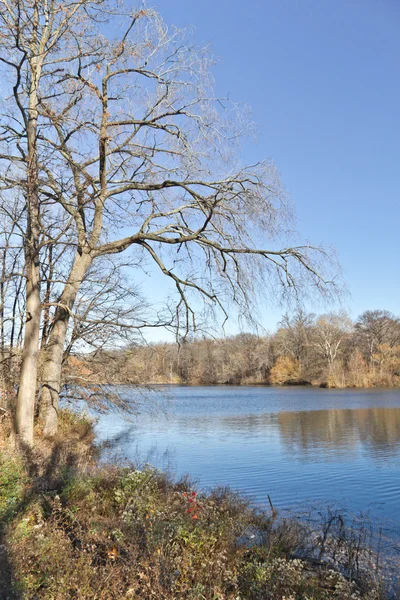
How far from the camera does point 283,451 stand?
16.5 metres

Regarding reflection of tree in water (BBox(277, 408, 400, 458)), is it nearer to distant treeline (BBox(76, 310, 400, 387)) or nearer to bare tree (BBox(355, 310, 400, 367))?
distant treeline (BBox(76, 310, 400, 387))

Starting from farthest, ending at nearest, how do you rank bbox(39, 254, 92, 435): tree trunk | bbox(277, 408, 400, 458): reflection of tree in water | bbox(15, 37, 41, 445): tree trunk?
bbox(277, 408, 400, 458): reflection of tree in water
bbox(39, 254, 92, 435): tree trunk
bbox(15, 37, 41, 445): tree trunk

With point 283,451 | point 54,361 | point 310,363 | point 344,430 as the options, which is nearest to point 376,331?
point 310,363

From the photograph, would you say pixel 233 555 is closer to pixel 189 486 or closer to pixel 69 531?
pixel 69 531

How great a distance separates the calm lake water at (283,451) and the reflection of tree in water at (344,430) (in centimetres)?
Answer: 3

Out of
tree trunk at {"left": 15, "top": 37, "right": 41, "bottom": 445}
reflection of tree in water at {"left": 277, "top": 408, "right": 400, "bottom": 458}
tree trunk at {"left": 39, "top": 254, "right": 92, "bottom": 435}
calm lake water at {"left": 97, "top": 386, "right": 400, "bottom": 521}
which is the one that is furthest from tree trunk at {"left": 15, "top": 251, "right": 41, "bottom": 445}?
reflection of tree in water at {"left": 277, "top": 408, "right": 400, "bottom": 458}

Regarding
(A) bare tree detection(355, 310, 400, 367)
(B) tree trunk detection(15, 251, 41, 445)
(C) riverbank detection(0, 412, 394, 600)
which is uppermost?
(A) bare tree detection(355, 310, 400, 367)

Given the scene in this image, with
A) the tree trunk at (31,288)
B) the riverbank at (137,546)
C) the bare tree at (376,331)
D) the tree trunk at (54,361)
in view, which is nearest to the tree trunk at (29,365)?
the tree trunk at (31,288)

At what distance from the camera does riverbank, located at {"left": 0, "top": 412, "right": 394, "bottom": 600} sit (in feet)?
15.0

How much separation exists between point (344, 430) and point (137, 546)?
17841mm

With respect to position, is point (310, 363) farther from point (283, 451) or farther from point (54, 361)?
point (54, 361)

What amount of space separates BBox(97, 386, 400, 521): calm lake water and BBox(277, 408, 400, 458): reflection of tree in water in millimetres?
34

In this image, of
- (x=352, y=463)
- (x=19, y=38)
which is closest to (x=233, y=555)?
(x=19, y=38)

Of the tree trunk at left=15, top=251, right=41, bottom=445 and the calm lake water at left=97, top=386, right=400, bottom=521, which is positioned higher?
the tree trunk at left=15, top=251, right=41, bottom=445
